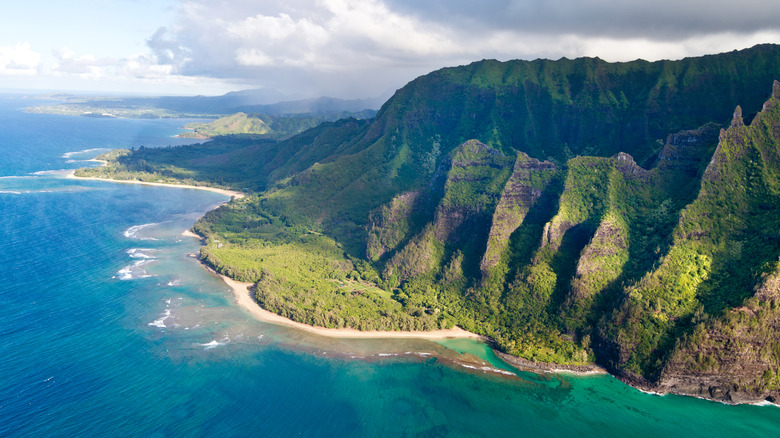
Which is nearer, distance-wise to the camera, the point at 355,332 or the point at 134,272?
the point at 355,332

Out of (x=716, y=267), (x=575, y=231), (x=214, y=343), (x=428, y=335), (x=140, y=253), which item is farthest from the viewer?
(x=140, y=253)

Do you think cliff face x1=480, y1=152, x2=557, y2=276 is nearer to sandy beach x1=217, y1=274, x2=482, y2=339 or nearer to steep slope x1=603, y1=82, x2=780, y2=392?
sandy beach x1=217, y1=274, x2=482, y2=339

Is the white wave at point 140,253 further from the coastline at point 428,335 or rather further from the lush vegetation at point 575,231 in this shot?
the coastline at point 428,335

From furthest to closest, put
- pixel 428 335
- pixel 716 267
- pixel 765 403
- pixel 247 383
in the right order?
pixel 428 335
pixel 716 267
pixel 247 383
pixel 765 403

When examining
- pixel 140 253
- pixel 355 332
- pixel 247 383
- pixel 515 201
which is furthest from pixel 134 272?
pixel 515 201

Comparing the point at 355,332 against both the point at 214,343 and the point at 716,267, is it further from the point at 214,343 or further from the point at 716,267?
the point at 716,267

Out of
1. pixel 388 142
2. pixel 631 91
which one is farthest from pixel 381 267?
pixel 631 91

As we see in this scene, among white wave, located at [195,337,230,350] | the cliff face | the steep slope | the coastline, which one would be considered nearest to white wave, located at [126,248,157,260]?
the coastline

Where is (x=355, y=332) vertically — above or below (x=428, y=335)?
below
